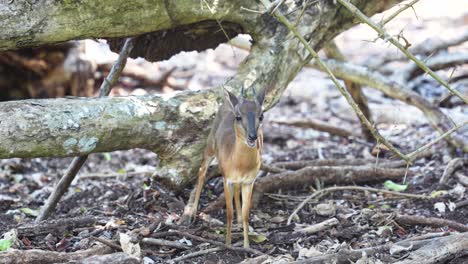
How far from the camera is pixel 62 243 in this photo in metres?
5.13

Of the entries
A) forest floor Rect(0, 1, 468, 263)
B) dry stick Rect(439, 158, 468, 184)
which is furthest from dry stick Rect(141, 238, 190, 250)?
dry stick Rect(439, 158, 468, 184)

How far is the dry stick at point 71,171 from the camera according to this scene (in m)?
5.91

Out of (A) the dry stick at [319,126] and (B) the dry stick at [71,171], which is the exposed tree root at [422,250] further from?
(A) the dry stick at [319,126]

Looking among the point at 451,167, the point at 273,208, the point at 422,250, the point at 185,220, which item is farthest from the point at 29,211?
the point at 451,167

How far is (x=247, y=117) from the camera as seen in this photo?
16.7 ft

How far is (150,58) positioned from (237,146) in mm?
1574

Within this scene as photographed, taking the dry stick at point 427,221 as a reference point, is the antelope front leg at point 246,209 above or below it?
above

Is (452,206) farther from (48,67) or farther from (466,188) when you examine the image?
(48,67)

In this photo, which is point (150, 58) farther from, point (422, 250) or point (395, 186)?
point (422, 250)

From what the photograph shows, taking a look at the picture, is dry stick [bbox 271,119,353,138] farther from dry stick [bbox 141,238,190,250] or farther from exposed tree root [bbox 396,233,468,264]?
exposed tree root [bbox 396,233,468,264]

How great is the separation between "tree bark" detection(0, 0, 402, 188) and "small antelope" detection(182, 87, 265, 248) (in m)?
0.28

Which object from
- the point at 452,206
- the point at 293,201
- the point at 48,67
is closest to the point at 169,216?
the point at 293,201

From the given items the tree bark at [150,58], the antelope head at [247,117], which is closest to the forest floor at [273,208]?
the tree bark at [150,58]

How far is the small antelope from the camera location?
5.13 metres
